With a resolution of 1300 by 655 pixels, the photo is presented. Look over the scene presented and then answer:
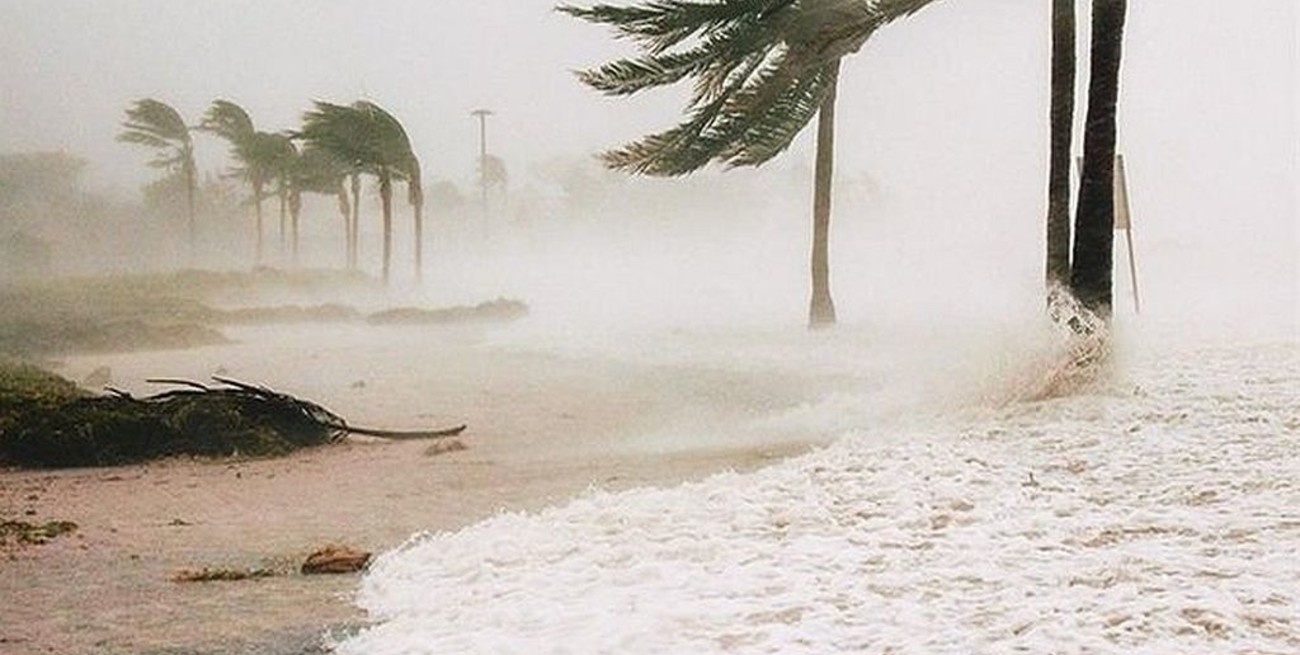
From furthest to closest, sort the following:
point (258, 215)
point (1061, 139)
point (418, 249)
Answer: point (258, 215) < point (418, 249) < point (1061, 139)

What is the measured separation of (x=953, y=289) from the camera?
1916 centimetres

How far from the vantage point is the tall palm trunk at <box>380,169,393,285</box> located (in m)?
19.3

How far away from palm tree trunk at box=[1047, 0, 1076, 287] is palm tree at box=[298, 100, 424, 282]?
12.9 m

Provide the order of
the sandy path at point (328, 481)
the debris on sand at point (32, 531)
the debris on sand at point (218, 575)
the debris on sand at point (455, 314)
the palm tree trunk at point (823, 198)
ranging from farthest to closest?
the debris on sand at point (455, 314) < the palm tree trunk at point (823, 198) < the debris on sand at point (32, 531) < the debris on sand at point (218, 575) < the sandy path at point (328, 481)

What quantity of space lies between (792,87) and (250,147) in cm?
1058

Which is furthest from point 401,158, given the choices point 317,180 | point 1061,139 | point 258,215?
point 1061,139

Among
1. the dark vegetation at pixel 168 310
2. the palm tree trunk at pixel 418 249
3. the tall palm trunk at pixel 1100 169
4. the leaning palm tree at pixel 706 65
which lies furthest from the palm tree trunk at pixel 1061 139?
the palm tree trunk at pixel 418 249

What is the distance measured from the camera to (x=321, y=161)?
808 inches

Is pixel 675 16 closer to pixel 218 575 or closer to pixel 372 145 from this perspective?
pixel 218 575

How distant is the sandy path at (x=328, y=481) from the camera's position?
12.1ft

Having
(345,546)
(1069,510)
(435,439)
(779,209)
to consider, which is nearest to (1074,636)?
(1069,510)

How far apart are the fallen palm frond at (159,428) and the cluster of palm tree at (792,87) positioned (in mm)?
3738

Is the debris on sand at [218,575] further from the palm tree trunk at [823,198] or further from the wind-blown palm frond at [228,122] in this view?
the wind-blown palm frond at [228,122]

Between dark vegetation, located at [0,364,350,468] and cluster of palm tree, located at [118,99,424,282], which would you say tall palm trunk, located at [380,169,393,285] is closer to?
cluster of palm tree, located at [118,99,424,282]
